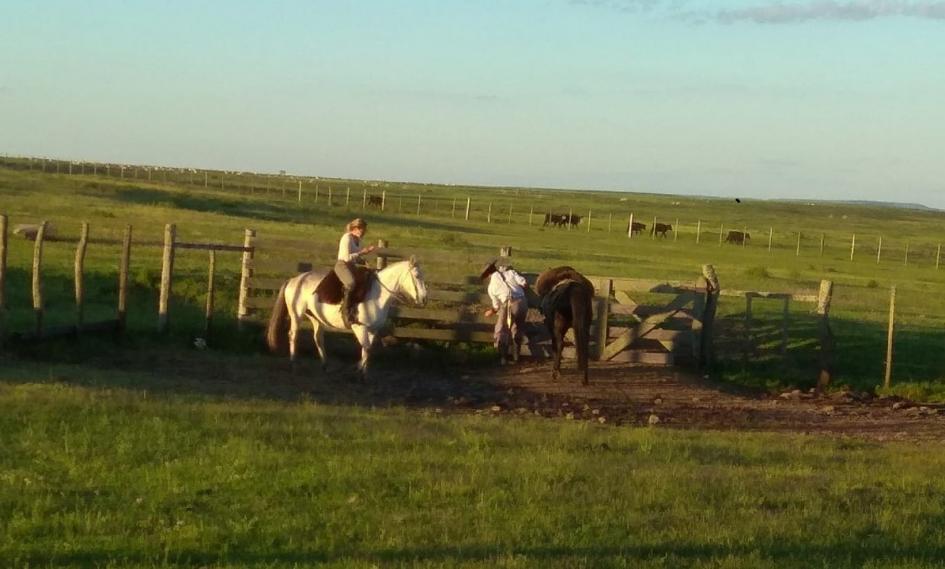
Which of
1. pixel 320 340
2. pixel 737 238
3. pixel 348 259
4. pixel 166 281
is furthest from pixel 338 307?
pixel 737 238

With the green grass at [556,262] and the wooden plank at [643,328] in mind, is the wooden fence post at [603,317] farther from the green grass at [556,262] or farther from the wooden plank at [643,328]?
the green grass at [556,262]

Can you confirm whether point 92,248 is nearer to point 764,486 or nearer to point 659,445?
point 659,445

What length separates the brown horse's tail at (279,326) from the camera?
1938cm

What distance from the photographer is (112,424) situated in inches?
445

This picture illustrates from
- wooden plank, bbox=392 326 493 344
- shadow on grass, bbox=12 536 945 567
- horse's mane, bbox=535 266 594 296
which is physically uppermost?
horse's mane, bbox=535 266 594 296

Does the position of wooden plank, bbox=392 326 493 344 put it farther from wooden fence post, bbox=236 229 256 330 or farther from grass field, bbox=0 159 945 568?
grass field, bbox=0 159 945 568

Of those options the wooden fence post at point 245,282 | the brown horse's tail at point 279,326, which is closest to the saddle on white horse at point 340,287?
the brown horse's tail at point 279,326

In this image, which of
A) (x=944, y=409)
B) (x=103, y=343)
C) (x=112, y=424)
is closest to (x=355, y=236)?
(x=103, y=343)

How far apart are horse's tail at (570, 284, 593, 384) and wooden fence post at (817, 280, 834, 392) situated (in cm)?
407

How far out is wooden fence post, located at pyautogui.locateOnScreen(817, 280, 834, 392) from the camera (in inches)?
802

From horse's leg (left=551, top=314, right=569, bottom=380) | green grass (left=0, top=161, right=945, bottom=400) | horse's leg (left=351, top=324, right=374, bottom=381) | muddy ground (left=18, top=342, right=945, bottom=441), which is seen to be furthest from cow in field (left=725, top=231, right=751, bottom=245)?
horse's leg (left=351, top=324, right=374, bottom=381)

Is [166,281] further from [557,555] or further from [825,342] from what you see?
[557,555]

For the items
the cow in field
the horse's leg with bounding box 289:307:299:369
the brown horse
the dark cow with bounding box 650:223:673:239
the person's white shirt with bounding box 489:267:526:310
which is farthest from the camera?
the dark cow with bounding box 650:223:673:239

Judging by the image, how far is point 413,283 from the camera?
1841 centimetres
